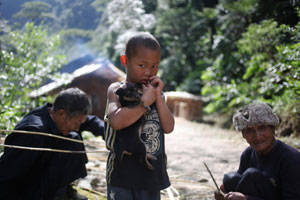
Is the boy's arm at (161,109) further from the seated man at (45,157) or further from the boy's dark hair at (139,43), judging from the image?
the seated man at (45,157)

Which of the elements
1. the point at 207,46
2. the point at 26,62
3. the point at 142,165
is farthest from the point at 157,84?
the point at 207,46

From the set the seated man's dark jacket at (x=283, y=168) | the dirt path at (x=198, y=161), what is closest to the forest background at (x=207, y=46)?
the dirt path at (x=198, y=161)

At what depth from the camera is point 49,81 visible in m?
5.42

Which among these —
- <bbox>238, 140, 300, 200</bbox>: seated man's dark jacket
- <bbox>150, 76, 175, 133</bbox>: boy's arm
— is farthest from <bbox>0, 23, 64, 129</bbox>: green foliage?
<bbox>238, 140, 300, 200</bbox>: seated man's dark jacket

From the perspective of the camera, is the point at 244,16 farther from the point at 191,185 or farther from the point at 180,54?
the point at 180,54

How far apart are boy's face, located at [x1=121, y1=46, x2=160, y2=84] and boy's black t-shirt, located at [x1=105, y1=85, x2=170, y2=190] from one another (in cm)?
18

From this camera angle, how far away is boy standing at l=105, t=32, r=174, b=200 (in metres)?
1.45

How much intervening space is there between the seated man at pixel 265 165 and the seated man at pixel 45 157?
3.99ft

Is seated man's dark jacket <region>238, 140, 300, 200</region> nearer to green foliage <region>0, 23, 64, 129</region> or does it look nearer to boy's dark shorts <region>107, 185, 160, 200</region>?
boy's dark shorts <region>107, 185, 160, 200</region>

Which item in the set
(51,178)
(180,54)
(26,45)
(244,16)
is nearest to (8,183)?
(51,178)

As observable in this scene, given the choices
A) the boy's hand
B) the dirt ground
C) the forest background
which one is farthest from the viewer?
the forest background

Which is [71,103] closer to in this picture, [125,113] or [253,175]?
[125,113]

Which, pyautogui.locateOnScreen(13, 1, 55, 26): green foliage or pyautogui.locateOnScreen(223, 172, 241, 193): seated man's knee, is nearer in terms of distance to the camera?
pyautogui.locateOnScreen(223, 172, 241, 193): seated man's knee

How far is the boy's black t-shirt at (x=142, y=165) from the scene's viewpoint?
1.45 m
